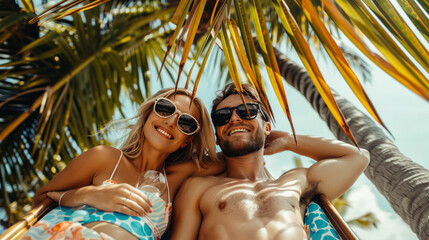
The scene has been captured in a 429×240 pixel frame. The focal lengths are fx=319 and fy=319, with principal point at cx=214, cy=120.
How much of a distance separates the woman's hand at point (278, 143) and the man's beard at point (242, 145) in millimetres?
141

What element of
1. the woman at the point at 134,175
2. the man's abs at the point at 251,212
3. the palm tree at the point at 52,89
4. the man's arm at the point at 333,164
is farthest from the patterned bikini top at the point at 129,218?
the palm tree at the point at 52,89

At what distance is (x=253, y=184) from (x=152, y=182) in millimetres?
769

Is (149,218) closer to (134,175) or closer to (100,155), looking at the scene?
(134,175)

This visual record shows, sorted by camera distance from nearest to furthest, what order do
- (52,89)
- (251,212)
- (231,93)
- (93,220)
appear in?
(93,220) < (251,212) < (231,93) < (52,89)

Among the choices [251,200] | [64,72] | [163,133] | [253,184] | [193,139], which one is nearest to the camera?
[251,200]

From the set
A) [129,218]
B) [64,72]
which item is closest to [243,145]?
[129,218]

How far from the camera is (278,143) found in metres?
2.60

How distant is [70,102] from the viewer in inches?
134

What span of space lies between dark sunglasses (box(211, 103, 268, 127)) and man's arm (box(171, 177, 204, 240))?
19.8 inches

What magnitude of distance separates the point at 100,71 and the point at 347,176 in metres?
2.72

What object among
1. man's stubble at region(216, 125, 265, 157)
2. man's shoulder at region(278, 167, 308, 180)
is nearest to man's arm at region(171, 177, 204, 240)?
man's stubble at region(216, 125, 265, 157)

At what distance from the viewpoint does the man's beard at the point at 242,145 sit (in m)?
2.44

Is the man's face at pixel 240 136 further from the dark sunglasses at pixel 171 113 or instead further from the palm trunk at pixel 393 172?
the palm trunk at pixel 393 172

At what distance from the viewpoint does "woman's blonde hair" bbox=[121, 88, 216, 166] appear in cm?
241
